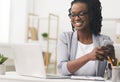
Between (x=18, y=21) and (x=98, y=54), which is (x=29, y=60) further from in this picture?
(x=18, y=21)

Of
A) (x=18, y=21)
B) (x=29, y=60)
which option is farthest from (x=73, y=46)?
(x=18, y=21)

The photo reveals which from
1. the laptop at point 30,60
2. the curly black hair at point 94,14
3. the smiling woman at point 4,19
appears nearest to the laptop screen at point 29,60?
the laptop at point 30,60

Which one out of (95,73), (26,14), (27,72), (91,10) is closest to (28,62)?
(27,72)

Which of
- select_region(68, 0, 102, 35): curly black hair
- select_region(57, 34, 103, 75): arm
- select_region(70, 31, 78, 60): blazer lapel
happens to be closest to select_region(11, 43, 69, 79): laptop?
select_region(57, 34, 103, 75): arm

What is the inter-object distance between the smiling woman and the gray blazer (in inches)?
104

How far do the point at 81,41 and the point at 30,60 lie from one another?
0.56 m

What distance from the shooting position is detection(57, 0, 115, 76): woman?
1.83 m

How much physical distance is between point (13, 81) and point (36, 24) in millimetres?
3220

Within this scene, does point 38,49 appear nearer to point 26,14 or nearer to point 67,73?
point 67,73

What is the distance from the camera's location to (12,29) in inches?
178

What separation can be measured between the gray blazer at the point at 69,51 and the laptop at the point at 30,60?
0.27 meters

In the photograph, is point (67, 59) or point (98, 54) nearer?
point (98, 54)

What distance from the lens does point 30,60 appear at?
1568mm

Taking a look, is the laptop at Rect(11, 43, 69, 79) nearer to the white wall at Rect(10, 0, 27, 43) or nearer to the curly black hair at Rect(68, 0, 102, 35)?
the curly black hair at Rect(68, 0, 102, 35)
